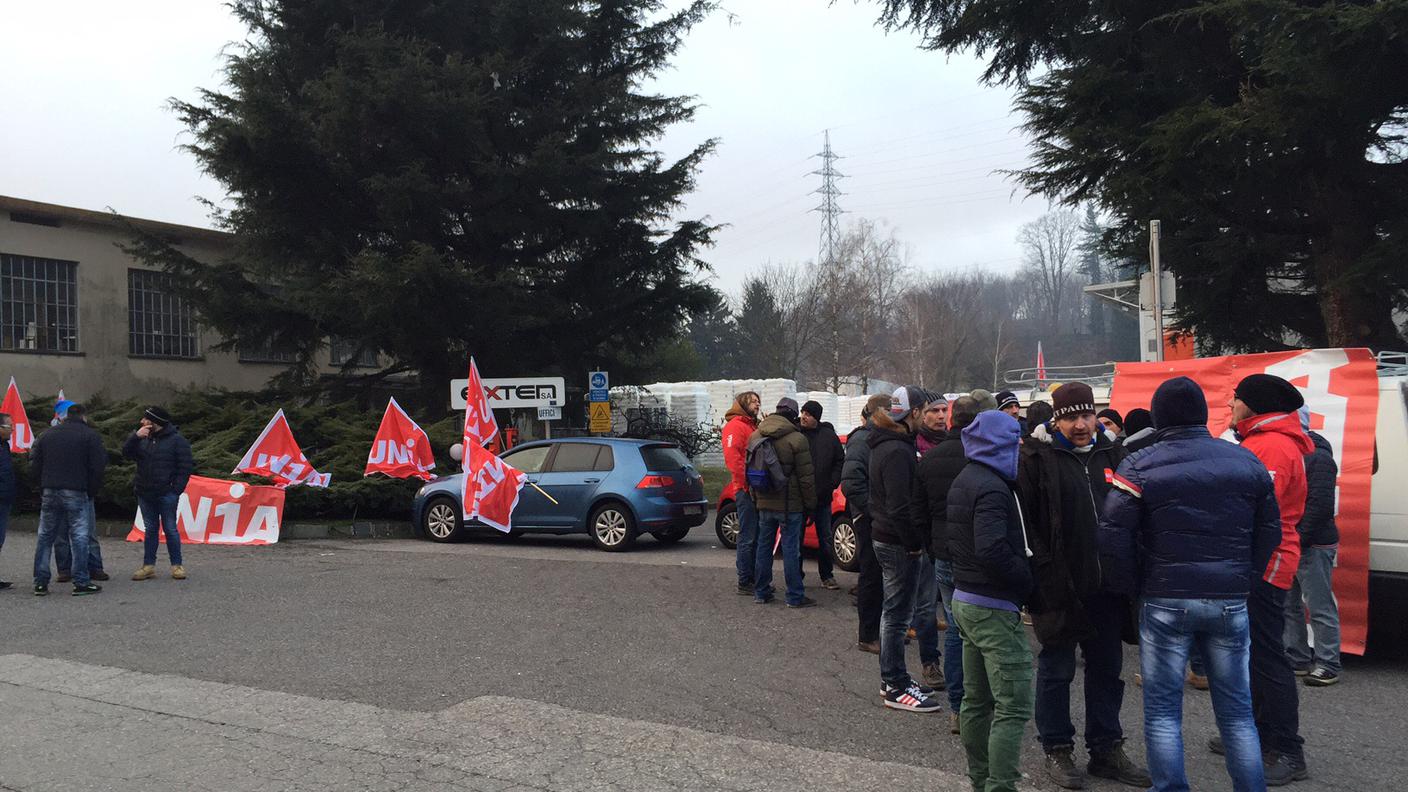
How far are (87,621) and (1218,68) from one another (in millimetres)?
15032

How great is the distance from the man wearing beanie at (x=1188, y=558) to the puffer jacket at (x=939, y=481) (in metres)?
1.19

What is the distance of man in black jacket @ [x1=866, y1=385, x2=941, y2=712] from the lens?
6121 mm

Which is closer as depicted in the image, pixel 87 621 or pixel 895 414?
pixel 895 414

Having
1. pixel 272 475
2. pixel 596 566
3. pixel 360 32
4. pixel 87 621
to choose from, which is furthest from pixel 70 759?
pixel 360 32

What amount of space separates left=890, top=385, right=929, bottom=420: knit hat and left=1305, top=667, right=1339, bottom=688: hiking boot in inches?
123

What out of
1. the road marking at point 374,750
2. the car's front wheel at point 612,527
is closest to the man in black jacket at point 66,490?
the road marking at point 374,750

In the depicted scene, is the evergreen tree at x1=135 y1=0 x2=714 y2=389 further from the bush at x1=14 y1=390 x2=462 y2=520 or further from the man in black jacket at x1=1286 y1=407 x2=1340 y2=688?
the man in black jacket at x1=1286 y1=407 x2=1340 y2=688

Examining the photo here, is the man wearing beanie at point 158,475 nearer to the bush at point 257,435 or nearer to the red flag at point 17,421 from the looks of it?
the bush at point 257,435

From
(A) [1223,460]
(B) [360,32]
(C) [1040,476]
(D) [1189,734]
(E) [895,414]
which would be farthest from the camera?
(B) [360,32]

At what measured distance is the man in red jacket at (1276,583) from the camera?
16.4 ft

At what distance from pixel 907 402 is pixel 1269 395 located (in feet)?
6.61

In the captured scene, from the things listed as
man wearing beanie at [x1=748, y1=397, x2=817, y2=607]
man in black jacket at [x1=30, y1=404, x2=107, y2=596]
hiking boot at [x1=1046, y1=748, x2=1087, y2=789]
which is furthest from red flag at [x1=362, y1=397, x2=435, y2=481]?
hiking boot at [x1=1046, y1=748, x2=1087, y2=789]

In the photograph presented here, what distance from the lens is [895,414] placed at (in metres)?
6.48

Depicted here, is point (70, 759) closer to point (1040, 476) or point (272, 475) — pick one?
point (1040, 476)
